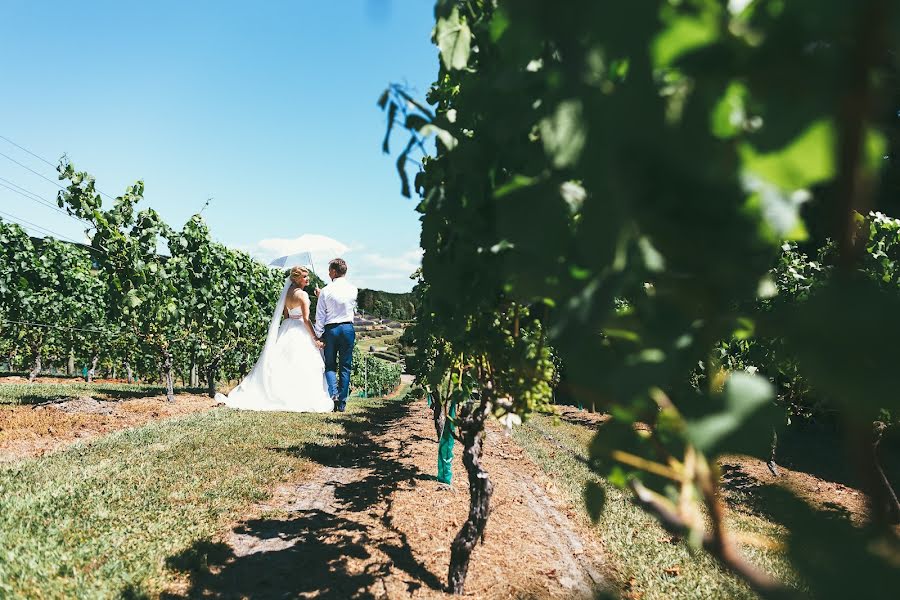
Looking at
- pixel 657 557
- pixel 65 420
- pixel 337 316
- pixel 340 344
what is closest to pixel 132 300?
pixel 65 420

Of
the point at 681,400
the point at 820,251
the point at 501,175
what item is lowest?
the point at 681,400

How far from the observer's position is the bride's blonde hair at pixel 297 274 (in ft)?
30.8

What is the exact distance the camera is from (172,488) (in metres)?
4.53

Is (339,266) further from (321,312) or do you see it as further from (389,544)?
(389,544)

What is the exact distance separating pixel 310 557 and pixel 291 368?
6601mm

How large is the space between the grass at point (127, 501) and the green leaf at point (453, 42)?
301cm

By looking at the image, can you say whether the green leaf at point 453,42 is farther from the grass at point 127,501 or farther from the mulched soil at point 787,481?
the mulched soil at point 787,481

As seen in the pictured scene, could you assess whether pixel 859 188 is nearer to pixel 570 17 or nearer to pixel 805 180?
pixel 805 180

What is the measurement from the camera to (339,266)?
9422 millimetres

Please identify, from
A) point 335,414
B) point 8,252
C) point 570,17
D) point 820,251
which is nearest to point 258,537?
point 570,17

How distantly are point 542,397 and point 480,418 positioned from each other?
0.51 meters

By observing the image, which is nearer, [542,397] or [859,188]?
[859,188]

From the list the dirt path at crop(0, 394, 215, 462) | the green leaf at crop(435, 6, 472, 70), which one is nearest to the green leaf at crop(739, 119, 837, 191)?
the green leaf at crop(435, 6, 472, 70)

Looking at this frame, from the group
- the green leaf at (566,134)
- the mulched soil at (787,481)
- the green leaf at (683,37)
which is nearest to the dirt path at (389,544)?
the mulched soil at (787,481)
